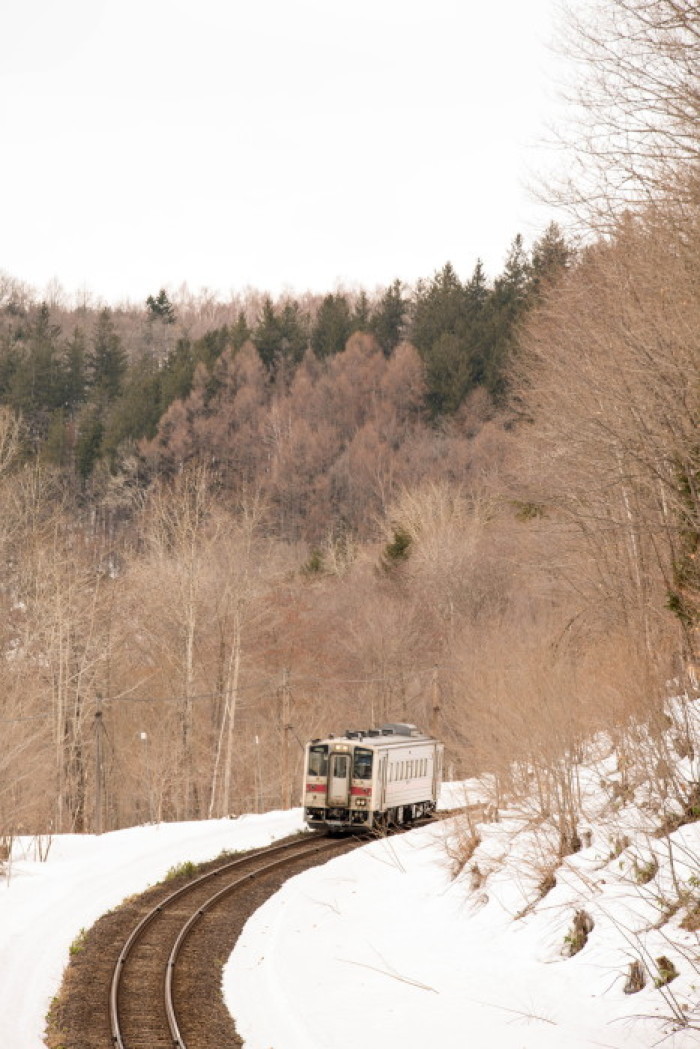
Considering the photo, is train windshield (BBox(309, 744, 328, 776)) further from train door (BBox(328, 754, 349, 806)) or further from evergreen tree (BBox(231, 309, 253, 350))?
evergreen tree (BBox(231, 309, 253, 350))

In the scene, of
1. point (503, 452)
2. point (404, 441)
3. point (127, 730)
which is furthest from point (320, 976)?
point (404, 441)

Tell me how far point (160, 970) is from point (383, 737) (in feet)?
47.6

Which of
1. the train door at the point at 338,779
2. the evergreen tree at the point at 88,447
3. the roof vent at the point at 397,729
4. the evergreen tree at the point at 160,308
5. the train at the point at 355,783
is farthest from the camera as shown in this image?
the evergreen tree at the point at 160,308

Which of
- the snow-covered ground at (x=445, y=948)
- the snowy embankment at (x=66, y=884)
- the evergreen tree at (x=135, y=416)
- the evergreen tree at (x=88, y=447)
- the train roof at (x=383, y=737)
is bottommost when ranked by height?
the snowy embankment at (x=66, y=884)

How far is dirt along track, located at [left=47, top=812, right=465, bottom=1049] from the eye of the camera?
1210 cm

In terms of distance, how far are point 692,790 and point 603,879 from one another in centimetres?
154

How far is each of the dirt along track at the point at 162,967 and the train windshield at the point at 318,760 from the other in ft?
14.0

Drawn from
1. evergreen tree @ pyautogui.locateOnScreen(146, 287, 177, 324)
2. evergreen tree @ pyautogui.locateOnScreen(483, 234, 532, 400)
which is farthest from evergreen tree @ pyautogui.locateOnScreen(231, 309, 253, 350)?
evergreen tree @ pyautogui.locateOnScreen(146, 287, 177, 324)

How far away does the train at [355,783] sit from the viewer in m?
25.9

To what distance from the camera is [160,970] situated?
14.5 m

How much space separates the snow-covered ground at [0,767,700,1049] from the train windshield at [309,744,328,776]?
236 inches

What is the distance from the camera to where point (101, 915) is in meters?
17.6

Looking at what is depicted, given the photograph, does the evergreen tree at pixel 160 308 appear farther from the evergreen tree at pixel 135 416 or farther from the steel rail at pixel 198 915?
the steel rail at pixel 198 915

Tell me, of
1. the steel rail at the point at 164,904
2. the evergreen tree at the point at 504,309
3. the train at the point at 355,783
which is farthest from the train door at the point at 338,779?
the evergreen tree at the point at 504,309
